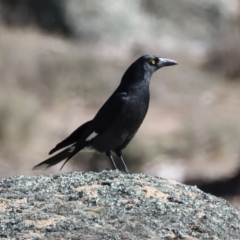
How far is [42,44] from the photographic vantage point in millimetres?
27062

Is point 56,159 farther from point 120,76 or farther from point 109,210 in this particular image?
point 120,76

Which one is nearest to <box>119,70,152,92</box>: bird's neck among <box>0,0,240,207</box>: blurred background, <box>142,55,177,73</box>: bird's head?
<box>142,55,177,73</box>: bird's head

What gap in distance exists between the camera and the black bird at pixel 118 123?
768 cm

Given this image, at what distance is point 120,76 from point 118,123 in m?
18.0

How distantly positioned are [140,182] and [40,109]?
16311 millimetres

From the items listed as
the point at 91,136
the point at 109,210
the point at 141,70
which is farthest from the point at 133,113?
the point at 109,210

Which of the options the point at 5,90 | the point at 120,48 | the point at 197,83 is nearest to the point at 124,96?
the point at 5,90

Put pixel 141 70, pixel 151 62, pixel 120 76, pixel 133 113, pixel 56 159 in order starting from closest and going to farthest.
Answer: pixel 133 113 < pixel 56 159 < pixel 141 70 < pixel 151 62 < pixel 120 76

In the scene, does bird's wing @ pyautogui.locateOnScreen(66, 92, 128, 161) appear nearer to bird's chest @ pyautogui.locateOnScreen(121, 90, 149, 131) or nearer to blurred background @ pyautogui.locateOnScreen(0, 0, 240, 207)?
bird's chest @ pyautogui.locateOnScreen(121, 90, 149, 131)

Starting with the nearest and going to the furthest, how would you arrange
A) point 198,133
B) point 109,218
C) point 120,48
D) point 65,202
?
point 109,218 < point 65,202 < point 198,133 < point 120,48

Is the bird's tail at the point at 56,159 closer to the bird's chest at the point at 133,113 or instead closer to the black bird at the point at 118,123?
the black bird at the point at 118,123

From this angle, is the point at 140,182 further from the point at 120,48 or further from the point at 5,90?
the point at 120,48

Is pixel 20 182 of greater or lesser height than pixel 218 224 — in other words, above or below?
above

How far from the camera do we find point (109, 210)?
465cm
